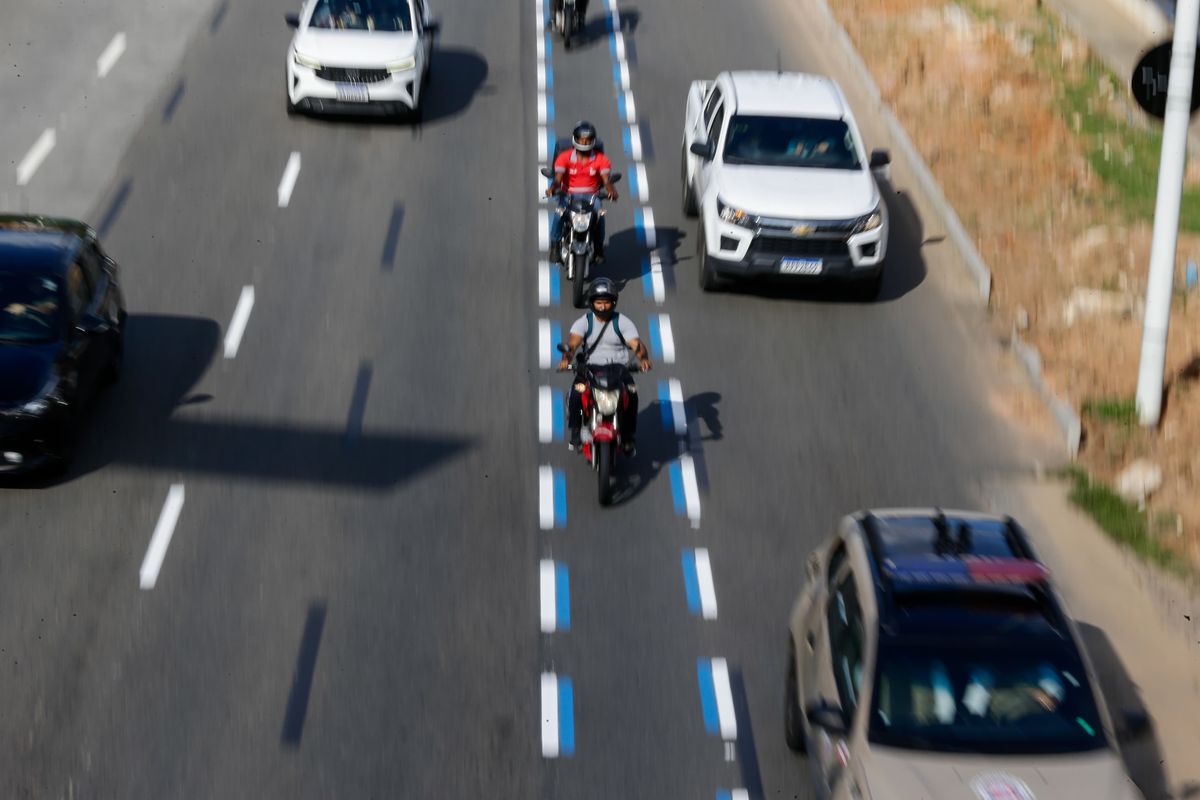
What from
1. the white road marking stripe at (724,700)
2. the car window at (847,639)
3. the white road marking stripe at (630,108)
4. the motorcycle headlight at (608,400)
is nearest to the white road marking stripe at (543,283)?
the motorcycle headlight at (608,400)

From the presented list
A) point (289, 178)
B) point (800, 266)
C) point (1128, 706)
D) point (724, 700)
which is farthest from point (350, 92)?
point (1128, 706)

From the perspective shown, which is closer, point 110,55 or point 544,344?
point 544,344

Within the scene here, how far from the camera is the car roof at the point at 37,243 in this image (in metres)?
14.6

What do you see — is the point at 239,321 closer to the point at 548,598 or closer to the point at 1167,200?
the point at 548,598

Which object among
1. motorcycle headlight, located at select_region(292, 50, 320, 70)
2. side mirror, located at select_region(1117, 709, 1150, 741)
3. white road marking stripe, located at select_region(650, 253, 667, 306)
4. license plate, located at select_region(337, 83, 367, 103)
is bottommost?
white road marking stripe, located at select_region(650, 253, 667, 306)

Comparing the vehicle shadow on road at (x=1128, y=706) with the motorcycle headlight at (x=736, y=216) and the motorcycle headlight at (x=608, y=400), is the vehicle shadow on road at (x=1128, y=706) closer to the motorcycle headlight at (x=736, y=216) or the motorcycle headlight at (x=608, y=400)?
the motorcycle headlight at (x=608, y=400)

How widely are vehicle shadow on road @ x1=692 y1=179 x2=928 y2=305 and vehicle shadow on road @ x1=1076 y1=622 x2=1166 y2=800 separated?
6388 mm

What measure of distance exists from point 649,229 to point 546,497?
22.1ft

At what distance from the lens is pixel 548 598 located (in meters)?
12.5

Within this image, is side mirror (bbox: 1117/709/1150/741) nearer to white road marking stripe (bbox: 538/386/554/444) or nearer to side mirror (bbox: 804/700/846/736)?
side mirror (bbox: 804/700/846/736)

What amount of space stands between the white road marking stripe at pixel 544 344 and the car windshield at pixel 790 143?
9.90 ft

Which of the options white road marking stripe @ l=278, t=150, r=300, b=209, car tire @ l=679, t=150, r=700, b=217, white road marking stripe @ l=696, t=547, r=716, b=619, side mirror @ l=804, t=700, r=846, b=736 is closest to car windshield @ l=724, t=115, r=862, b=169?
car tire @ l=679, t=150, r=700, b=217

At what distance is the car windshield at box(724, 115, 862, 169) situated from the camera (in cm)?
1833

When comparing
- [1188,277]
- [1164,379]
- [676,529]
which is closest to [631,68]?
[1188,277]
